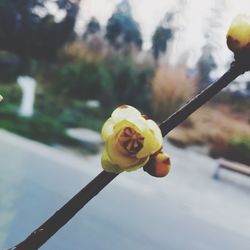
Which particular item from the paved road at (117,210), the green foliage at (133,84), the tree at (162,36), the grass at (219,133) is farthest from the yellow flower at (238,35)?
the tree at (162,36)

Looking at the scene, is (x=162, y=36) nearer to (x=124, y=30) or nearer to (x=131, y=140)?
(x=124, y=30)

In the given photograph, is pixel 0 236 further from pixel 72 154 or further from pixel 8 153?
pixel 72 154

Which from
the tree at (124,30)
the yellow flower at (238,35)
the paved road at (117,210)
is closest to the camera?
the yellow flower at (238,35)

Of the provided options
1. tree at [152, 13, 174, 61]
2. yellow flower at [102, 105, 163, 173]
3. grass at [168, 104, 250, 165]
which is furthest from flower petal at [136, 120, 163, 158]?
tree at [152, 13, 174, 61]

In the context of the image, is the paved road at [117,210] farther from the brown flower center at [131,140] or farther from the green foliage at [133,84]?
the green foliage at [133,84]

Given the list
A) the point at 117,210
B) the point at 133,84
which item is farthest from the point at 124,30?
the point at 117,210

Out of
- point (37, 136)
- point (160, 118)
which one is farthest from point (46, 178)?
point (160, 118)
